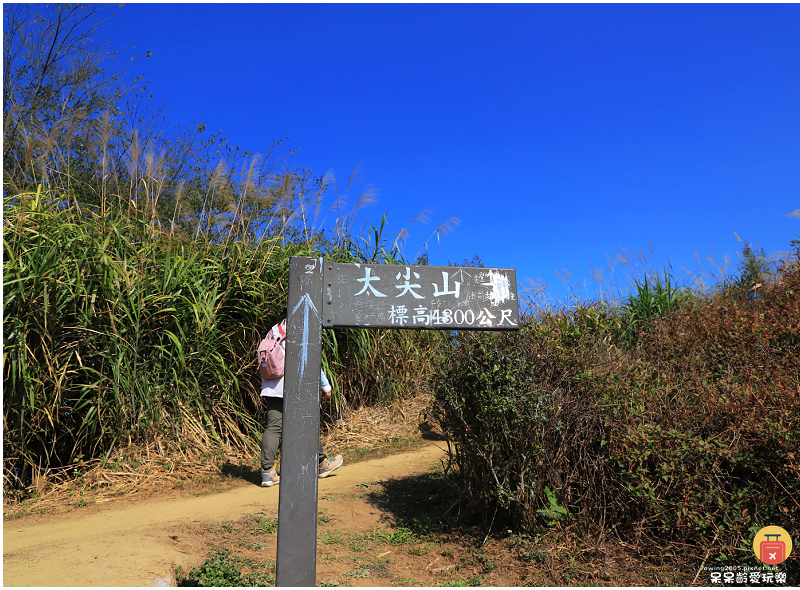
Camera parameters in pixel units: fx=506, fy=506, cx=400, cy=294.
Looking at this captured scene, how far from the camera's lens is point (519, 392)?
11.1 ft

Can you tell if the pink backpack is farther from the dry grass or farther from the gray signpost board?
the gray signpost board

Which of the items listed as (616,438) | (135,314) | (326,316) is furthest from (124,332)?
(616,438)

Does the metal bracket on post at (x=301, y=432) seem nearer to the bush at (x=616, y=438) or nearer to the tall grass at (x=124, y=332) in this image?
the bush at (x=616, y=438)

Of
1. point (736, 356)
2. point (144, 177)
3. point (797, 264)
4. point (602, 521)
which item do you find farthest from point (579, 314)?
point (144, 177)

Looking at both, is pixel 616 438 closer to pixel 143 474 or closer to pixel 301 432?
pixel 301 432

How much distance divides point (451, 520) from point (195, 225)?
4486 mm

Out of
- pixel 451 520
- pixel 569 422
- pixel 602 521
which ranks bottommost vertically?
pixel 451 520

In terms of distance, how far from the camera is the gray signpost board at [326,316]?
2408 mm

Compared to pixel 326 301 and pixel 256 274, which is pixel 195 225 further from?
pixel 326 301

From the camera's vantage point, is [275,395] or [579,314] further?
[579,314]

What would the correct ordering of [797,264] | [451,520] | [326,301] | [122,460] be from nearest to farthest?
1. [326,301]
2. [451,520]
3. [122,460]
4. [797,264]

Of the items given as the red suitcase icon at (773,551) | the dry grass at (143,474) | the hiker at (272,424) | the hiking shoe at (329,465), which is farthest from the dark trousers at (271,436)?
the red suitcase icon at (773,551)

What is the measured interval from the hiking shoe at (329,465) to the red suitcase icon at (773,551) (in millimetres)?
3678

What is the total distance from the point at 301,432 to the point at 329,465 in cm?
305
